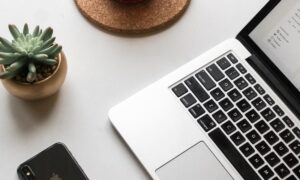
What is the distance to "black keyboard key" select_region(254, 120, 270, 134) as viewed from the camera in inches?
26.1

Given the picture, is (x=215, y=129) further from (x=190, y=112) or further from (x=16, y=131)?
(x=16, y=131)

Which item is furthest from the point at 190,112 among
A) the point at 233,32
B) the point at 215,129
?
the point at 233,32

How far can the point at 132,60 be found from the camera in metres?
0.72

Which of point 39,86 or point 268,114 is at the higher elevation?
point 39,86

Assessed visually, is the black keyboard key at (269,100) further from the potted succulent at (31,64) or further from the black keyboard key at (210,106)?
the potted succulent at (31,64)

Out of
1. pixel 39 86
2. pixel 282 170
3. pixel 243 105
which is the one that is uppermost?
pixel 39 86

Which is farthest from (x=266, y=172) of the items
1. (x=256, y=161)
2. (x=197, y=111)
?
(x=197, y=111)

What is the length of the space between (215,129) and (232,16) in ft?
0.69

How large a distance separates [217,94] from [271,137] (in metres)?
0.09

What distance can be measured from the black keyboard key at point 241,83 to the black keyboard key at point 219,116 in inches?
1.9

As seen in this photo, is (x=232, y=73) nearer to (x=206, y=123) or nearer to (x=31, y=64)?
(x=206, y=123)

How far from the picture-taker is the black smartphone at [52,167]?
2.02ft

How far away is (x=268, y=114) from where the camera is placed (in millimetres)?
675

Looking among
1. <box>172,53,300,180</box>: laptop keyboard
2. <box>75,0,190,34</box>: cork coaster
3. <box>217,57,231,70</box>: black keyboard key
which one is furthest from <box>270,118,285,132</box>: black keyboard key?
<box>75,0,190,34</box>: cork coaster
